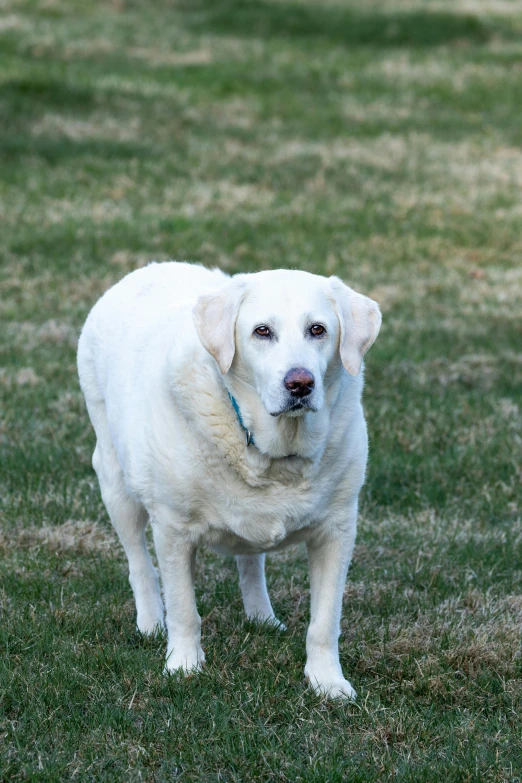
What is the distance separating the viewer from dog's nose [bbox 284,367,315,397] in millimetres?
3471

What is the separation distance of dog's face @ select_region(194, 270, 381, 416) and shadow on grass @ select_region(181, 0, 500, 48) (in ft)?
62.1

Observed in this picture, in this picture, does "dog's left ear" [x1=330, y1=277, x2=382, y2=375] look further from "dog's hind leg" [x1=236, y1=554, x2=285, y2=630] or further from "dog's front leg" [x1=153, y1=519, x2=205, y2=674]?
"dog's hind leg" [x1=236, y1=554, x2=285, y2=630]

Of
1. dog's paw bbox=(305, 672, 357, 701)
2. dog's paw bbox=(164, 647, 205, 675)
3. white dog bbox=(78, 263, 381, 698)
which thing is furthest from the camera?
dog's paw bbox=(164, 647, 205, 675)

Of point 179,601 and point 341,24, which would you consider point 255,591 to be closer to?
point 179,601

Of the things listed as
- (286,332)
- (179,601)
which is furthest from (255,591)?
(286,332)

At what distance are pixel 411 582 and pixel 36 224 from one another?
7.43 meters

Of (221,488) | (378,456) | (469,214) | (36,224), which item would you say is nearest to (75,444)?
(378,456)

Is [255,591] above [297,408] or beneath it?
beneath

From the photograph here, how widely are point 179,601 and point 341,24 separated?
20275 millimetres

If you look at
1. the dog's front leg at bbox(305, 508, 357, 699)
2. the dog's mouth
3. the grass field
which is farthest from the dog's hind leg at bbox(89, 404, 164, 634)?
the dog's mouth

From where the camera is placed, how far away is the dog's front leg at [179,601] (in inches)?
157

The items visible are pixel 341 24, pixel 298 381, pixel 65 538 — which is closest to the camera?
pixel 298 381

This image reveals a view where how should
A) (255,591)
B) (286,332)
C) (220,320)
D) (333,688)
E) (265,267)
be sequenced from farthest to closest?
1. (265,267)
2. (255,591)
3. (333,688)
4. (220,320)
5. (286,332)

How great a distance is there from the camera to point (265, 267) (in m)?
10.6
